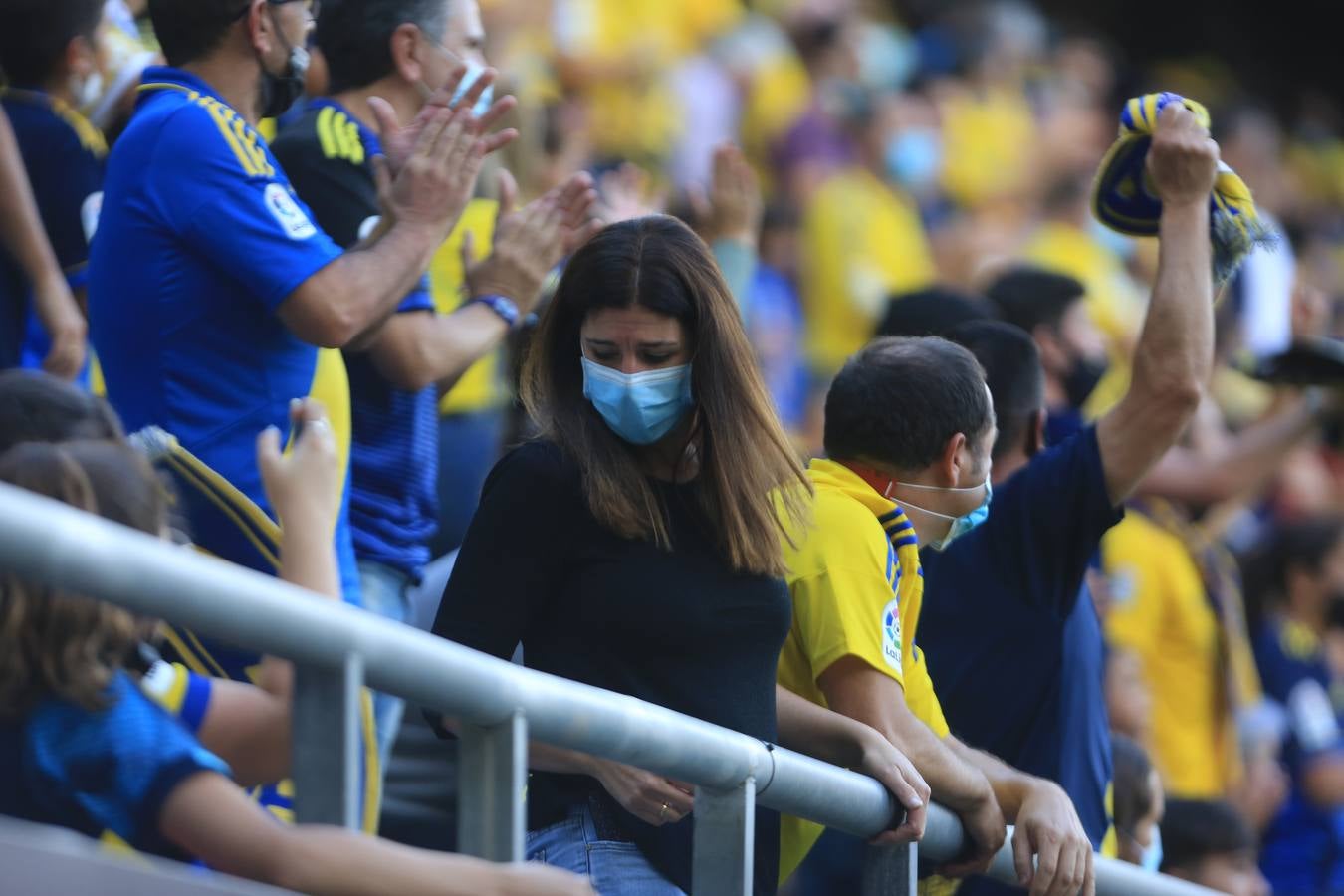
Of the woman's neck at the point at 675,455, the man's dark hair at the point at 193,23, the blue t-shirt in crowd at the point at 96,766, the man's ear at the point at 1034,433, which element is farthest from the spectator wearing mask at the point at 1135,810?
the blue t-shirt in crowd at the point at 96,766

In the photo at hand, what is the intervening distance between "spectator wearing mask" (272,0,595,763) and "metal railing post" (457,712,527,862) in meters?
1.47

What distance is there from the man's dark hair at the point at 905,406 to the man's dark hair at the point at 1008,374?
0.72m

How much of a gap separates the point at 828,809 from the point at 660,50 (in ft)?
26.7

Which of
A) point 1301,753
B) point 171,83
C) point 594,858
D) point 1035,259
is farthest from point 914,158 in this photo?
point 594,858

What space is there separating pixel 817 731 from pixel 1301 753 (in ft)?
14.3

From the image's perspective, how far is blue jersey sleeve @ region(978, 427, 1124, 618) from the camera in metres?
4.04

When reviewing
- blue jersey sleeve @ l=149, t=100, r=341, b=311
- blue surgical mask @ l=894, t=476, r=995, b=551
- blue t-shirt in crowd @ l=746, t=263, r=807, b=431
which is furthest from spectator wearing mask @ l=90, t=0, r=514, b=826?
blue t-shirt in crowd @ l=746, t=263, r=807, b=431

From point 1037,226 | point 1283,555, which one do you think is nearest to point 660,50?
point 1037,226

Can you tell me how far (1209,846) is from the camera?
5.38 meters

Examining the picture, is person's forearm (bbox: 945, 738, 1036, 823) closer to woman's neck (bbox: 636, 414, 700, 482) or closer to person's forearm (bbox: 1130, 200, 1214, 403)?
woman's neck (bbox: 636, 414, 700, 482)

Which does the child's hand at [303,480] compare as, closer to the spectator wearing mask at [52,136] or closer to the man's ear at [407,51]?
the spectator wearing mask at [52,136]

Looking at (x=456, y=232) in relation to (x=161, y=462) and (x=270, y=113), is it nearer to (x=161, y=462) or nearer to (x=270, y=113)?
(x=270, y=113)

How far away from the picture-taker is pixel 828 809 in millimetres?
2977

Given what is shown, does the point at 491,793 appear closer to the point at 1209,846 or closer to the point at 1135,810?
the point at 1135,810
